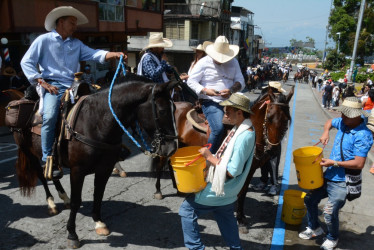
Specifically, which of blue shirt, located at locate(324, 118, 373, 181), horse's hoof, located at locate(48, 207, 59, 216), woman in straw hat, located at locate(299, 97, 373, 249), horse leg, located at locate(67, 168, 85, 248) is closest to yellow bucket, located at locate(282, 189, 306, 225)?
woman in straw hat, located at locate(299, 97, 373, 249)

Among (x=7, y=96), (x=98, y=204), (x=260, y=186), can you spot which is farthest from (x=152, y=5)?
(x=98, y=204)

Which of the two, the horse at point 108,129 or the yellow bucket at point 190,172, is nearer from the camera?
the yellow bucket at point 190,172

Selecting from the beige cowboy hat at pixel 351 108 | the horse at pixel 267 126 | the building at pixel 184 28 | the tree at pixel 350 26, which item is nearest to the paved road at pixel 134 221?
the horse at pixel 267 126

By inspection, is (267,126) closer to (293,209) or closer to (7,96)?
(293,209)

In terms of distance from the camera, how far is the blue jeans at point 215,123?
4590 millimetres

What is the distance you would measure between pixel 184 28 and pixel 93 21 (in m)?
20.8

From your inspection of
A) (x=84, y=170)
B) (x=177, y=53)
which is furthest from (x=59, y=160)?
(x=177, y=53)

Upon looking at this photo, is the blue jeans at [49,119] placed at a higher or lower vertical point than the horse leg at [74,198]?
higher

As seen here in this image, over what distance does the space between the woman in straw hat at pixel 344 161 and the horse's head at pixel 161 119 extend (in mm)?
2061

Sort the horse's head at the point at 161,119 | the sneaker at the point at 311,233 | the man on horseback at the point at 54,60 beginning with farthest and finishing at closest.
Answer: the sneaker at the point at 311,233 → the man on horseback at the point at 54,60 → the horse's head at the point at 161,119

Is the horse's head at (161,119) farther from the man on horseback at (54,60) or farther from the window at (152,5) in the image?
the window at (152,5)

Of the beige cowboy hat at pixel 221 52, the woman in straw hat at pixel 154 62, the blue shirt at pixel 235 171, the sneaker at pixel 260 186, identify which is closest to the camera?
the blue shirt at pixel 235 171

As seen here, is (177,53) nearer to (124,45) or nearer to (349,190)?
(124,45)

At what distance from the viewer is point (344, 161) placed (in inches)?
149
